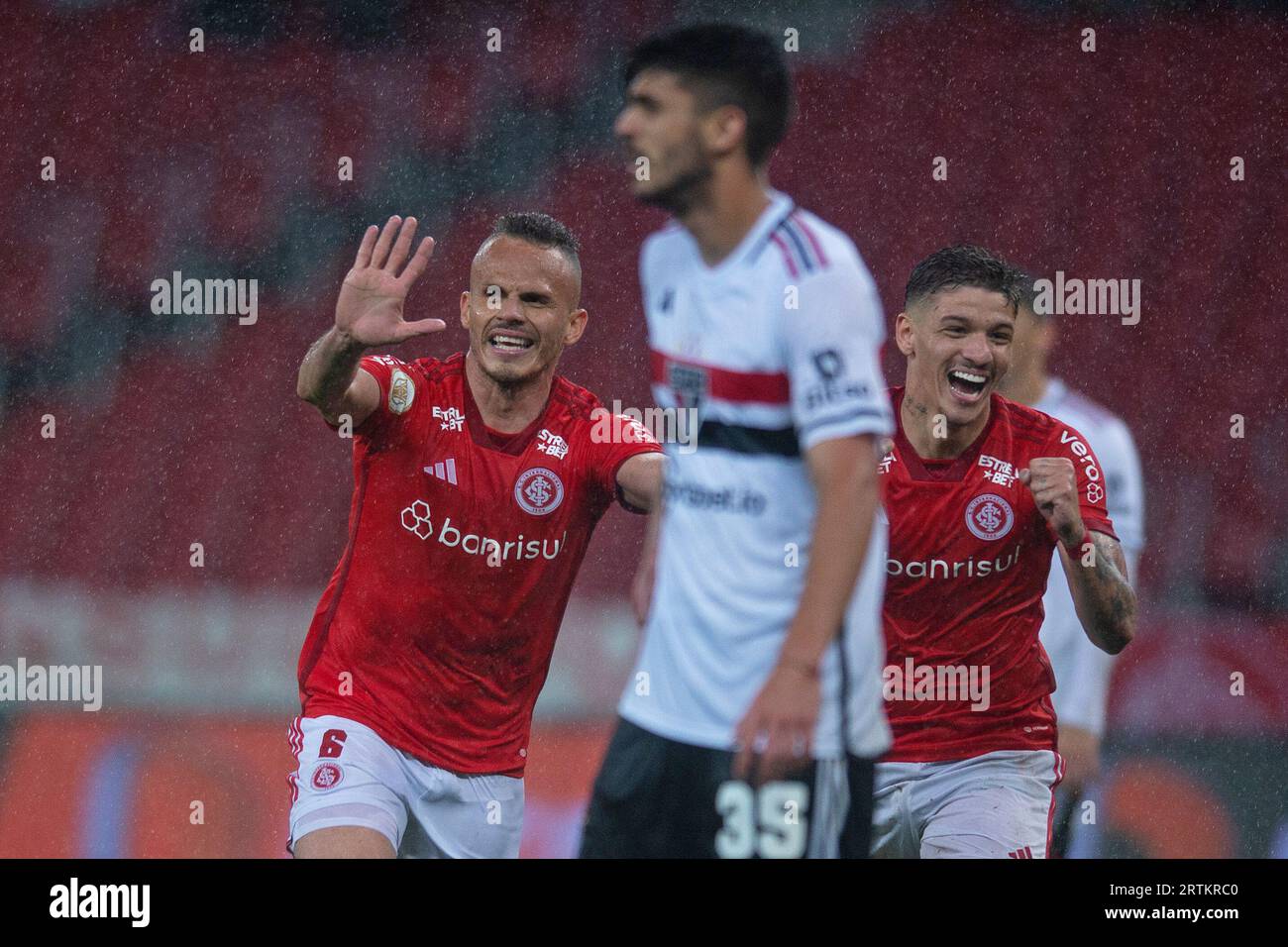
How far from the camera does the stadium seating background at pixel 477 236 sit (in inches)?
210

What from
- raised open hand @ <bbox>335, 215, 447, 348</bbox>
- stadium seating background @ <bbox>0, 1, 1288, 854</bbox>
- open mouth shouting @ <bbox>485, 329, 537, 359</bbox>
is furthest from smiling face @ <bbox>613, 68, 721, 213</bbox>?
stadium seating background @ <bbox>0, 1, 1288, 854</bbox>

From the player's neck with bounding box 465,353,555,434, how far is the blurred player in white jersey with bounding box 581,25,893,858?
582 mm

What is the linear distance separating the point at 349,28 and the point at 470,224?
1194mm

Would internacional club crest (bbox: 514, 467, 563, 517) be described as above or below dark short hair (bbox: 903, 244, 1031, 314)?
below

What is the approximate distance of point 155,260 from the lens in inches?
234

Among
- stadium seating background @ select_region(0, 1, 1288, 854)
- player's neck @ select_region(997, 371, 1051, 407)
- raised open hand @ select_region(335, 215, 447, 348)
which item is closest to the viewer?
raised open hand @ select_region(335, 215, 447, 348)

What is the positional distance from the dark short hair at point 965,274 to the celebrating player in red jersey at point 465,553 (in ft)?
2.59

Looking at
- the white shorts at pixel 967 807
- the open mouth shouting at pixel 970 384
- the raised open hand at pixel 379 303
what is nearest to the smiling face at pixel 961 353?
the open mouth shouting at pixel 970 384

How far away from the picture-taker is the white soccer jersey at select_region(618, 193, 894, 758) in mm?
2689

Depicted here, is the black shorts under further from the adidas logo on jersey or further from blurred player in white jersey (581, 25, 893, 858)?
the adidas logo on jersey

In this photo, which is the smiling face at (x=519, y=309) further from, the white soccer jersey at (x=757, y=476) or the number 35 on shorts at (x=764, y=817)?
the number 35 on shorts at (x=764, y=817)

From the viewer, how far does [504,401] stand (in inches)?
135
